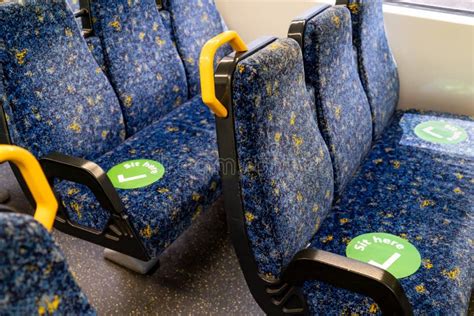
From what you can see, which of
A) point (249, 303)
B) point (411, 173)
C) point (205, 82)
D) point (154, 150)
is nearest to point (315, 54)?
point (205, 82)

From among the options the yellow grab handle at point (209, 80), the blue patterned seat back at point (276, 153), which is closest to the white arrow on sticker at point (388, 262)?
the blue patterned seat back at point (276, 153)

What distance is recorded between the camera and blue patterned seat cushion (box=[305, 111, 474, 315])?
57.7 inches

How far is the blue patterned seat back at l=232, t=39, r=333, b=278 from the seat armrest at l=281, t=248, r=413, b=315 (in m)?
0.10

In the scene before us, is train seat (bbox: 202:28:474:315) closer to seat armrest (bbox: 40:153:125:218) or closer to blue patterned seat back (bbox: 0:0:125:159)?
seat armrest (bbox: 40:153:125:218)

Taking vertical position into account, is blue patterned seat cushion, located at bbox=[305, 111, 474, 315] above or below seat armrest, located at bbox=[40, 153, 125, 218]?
below

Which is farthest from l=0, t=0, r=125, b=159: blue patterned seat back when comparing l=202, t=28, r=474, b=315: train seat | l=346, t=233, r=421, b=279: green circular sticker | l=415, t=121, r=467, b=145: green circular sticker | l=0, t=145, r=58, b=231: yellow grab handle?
l=415, t=121, r=467, b=145: green circular sticker

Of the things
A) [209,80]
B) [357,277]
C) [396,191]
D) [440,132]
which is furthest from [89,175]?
[440,132]

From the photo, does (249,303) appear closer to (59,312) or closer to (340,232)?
(340,232)

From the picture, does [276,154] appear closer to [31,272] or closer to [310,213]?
[310,213]

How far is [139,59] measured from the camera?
7.88 ft

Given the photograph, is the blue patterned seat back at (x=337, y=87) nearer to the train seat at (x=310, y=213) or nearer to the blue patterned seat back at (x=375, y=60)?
the train seat at (x=310, y=213)

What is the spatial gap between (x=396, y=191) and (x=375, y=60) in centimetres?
68

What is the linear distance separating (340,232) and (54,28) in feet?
4.49

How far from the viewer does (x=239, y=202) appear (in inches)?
54.5
